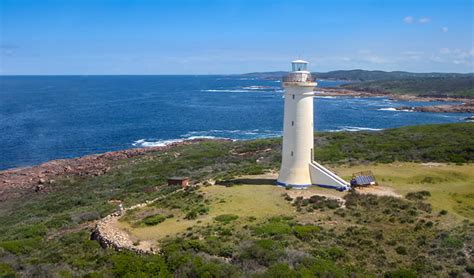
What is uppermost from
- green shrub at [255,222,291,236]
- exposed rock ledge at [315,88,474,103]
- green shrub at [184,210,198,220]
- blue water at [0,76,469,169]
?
exposed rock ledge at [315,88,474,103]

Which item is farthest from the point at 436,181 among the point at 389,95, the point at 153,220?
the point at 389,95

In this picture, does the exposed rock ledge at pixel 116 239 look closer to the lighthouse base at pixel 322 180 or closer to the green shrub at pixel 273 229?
the green shrub at pixel 273 229

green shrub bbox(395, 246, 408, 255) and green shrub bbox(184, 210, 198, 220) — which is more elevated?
green shrub bbox(395, 246, 408, 255)

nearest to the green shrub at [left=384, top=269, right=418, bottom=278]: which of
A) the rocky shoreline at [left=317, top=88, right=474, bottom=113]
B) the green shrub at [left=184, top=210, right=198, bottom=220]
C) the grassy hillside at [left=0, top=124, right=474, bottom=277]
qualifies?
the grassy hillside at [left=0, top=124, right=474, bottom=277]

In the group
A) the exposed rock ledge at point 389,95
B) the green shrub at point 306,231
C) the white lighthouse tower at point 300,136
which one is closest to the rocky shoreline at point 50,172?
the white lighthouse tower at point 300,136

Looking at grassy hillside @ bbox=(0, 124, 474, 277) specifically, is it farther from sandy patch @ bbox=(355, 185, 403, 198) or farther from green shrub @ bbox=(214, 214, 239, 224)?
sandy patch @ bbox=(355, 185, 403, 198)

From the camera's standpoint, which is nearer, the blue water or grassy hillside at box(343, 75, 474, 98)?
the blue water

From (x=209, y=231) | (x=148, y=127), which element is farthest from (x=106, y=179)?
(x=148, y=127)

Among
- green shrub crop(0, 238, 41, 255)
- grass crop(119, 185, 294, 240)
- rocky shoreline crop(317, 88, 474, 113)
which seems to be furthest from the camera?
rocky shoreline crop(317, 88, 474, 113)
